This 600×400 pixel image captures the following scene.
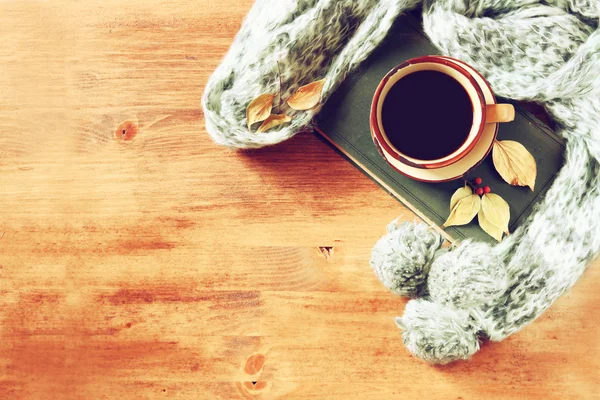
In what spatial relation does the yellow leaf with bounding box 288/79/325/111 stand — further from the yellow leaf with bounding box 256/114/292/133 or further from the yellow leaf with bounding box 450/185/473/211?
the yellow leaf with bounding box 450/185/473/211

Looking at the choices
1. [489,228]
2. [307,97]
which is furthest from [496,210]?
[307,97]

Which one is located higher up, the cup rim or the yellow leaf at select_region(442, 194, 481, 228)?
the cup rim

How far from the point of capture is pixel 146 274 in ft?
1.57

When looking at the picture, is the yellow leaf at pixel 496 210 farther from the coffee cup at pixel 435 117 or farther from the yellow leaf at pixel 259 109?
the yellow leaf at pixel 259 109

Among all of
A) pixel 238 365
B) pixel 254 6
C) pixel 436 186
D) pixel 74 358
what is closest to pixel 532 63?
pixel 436 186

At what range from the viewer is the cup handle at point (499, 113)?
380 mm

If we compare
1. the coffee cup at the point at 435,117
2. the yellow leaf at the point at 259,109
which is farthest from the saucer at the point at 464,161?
the yellow leaf at the point at 259,109

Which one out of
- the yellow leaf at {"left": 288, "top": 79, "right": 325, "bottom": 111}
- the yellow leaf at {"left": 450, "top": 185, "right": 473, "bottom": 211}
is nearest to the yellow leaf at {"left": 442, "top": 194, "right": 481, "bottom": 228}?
the yellow leaf at {"left": 450, "top": 185, "right": 473, "bottom": 211}

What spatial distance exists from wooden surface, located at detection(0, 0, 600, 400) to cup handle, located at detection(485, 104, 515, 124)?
118 mm

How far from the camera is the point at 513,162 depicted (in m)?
0.42

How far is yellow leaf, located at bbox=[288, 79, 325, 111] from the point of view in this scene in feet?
1.43

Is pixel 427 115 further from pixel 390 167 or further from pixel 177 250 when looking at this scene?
pixel 177 250

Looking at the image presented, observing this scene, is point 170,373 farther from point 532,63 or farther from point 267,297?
point 532,63

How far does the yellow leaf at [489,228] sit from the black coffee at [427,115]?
2.9 inches
